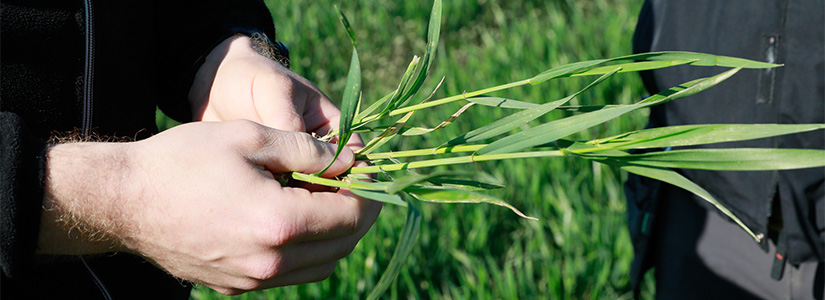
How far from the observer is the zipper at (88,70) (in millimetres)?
965

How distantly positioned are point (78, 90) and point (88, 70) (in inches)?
1.3

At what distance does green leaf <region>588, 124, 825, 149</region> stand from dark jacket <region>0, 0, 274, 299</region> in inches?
27.7

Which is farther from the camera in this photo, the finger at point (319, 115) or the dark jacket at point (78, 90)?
the finger at point (319, 115)

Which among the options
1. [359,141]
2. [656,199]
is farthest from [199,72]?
[656,199]

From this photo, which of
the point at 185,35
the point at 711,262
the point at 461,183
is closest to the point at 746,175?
the point at 711,262

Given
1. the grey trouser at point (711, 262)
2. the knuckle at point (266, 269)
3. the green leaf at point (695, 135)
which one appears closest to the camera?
the green leaf at point (695, 135)

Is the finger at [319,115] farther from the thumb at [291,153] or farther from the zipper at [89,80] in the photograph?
the zipper at [89,80]

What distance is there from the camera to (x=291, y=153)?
2.82 ft

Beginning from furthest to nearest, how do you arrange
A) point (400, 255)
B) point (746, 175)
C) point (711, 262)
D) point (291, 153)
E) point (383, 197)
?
1. point (711, 262)
2. point (746, 175)
3. point (291, 153)
4. point (383, 197)
5. point (400, 255)

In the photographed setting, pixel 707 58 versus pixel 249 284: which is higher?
pixel 707 58

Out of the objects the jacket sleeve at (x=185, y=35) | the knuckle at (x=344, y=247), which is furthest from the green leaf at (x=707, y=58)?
the jacket sleeve at (x=185, y=35)

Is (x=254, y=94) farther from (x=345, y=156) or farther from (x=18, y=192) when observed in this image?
(x=18, y=192)

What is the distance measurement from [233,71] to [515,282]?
4.62 ft

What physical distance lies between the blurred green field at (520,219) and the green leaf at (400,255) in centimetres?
137
